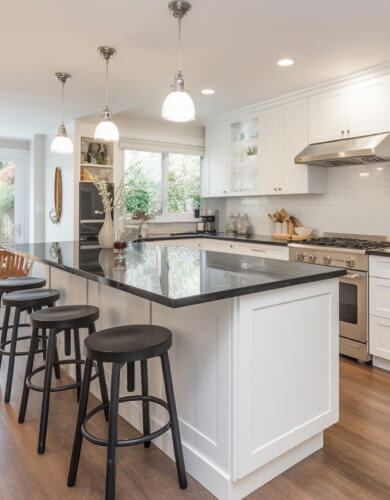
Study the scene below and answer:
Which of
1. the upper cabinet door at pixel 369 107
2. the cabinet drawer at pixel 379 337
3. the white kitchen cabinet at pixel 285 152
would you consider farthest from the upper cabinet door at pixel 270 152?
the cabinet drawer at pixel 379 337

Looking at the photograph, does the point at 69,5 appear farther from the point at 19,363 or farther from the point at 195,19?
the point at 19,363

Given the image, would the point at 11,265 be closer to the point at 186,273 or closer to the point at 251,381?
the point at 186,273

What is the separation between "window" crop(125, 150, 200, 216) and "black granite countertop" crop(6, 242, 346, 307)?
2724mm

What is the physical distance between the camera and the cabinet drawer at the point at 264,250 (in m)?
3.97

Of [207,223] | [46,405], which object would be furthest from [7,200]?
[46,405]

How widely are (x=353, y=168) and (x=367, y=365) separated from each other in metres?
1.89

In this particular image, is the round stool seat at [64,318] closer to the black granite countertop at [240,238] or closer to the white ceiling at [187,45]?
the white ceiling at [187,45]

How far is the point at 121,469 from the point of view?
1.83 meters

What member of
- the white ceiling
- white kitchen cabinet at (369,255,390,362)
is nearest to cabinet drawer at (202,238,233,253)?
the white ceiling

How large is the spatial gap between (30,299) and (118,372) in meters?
1.26

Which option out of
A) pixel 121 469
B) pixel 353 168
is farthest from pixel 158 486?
pixel 353 168

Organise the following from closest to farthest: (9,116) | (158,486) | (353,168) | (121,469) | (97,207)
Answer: (158,486) < (121,469) < (353,168) < (9,116) < (97,207)

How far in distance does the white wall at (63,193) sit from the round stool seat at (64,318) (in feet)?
9.60

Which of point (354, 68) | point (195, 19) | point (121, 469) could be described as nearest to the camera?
point (121, 469)
